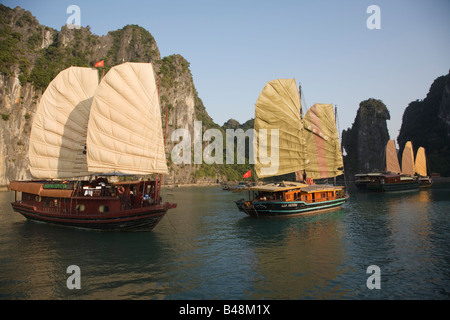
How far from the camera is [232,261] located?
558 inches

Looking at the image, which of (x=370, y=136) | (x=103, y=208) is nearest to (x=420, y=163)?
(x=370, y=136)

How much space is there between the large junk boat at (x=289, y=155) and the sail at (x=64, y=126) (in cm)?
1404

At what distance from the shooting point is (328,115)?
36.2 meters

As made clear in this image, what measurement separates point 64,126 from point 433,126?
131 meters

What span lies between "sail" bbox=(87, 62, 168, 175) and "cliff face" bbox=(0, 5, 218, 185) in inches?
1283

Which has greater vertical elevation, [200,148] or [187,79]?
[187,79]

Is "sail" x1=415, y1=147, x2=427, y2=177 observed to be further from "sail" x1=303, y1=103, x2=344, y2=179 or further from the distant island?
"sail" x1=303, y1=103, x2=344, y2=179

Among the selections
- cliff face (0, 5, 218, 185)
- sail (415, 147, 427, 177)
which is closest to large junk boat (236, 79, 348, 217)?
cliff face (0, 5, 218, 185)

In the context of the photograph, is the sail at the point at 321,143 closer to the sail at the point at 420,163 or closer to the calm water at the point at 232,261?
the calm water at the point at 232,261

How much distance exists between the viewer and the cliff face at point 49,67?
7131 cm

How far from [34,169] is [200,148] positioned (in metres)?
106

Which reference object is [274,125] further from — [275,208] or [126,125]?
[126,125]
